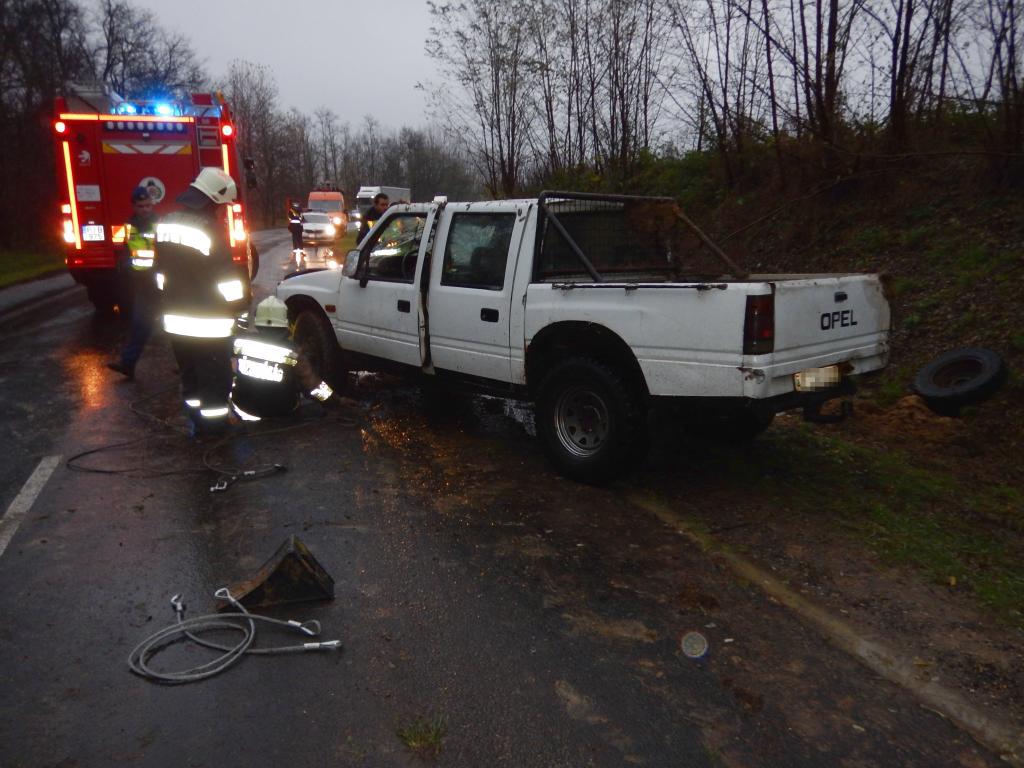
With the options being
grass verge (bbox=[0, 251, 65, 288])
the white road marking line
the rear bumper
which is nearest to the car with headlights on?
grass verge (bbox=[0, 251, 65, 288])

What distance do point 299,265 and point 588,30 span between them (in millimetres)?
10834

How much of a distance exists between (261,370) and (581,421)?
2.87 meters

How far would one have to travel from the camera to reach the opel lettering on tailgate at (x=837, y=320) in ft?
15.2

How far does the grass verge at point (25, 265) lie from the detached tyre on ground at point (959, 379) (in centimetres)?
1935

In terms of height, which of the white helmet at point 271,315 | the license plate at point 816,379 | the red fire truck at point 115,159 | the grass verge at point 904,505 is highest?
the red fire truck at point 115,159

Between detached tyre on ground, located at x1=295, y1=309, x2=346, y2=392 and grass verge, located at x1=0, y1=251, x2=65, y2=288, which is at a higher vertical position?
grass verge, located at x1=0, y1=251, x2=65, y2=288

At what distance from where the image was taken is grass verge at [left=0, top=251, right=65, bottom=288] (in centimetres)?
2003

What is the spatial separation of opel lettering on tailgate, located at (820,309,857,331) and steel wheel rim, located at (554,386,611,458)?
1413 millimetres

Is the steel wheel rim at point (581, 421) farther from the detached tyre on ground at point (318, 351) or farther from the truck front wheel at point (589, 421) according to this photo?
the detached tyre on ground at point (318, 351)

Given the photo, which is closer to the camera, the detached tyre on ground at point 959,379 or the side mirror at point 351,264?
the detached tyre on ground at point 959,379

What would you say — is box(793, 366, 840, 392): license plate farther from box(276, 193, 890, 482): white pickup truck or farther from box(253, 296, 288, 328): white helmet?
box(253, 296, 288, 328): white helmet

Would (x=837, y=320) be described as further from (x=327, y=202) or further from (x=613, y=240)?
(x=327, y=202)

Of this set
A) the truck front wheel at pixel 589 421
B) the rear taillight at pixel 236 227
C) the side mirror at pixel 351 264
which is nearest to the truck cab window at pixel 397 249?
the side mirror at pixel 351 264

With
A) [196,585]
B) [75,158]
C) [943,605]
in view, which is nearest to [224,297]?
[196,585]
